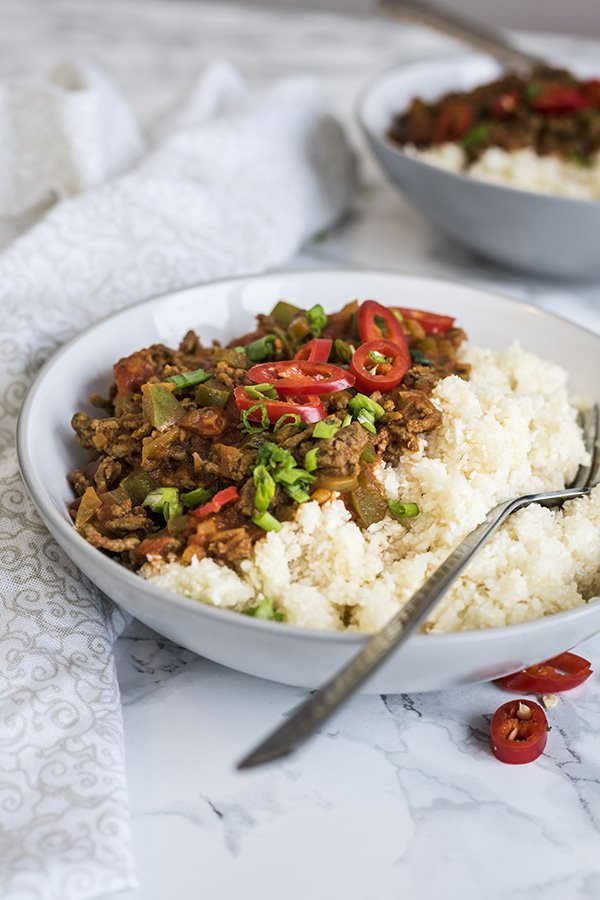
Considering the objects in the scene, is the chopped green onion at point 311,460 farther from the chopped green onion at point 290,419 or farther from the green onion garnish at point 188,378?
the green onion garnish at point 188,378

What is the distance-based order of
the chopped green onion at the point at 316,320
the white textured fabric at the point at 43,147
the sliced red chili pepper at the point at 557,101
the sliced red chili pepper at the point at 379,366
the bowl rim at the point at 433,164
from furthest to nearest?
the sliced red chili pepper at the point at 557,101 → the white textured fabric at the point at 43,147 → the bowl rim at the point at 433,164 → the chopped green onion at the point at 316,320 → the sliced red chili pepper at the point at 379,366

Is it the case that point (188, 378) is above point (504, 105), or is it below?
below

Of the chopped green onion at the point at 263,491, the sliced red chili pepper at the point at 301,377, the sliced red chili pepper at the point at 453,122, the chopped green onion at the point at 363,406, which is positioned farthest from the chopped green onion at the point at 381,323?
the sliced red chili pepper at the point at 453,122

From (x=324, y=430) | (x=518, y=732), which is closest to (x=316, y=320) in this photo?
(x=324, y=430)

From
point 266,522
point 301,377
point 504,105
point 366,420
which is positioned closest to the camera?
point 266,522

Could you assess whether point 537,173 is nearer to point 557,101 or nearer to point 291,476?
point 557,101

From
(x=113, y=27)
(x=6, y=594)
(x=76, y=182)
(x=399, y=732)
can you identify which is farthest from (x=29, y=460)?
(x=113, y=27)
